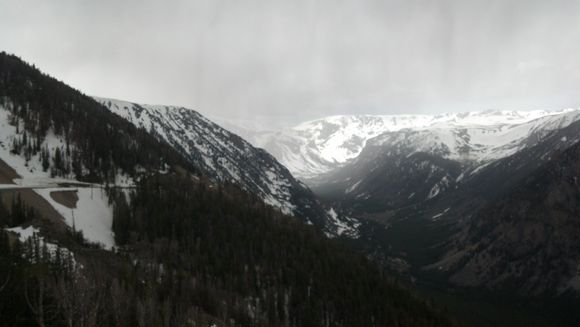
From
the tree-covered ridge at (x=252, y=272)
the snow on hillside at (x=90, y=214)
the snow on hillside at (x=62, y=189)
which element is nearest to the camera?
the snow on hillside at (x=90, y=214)

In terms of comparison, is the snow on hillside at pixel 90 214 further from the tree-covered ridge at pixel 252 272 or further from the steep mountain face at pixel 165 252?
the tree-covered ridge at pixel 252 272

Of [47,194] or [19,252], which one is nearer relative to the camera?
[19,252]

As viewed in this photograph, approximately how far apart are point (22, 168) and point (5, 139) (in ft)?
68.3

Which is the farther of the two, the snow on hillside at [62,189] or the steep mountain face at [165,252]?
the snow on hillside at [62,189]

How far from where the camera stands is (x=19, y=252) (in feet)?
277

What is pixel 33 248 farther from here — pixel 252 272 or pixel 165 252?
pixel 252 272

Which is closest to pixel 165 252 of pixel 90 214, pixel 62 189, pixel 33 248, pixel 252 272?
pixel 90 214

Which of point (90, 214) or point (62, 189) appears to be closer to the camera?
point (90, 214)

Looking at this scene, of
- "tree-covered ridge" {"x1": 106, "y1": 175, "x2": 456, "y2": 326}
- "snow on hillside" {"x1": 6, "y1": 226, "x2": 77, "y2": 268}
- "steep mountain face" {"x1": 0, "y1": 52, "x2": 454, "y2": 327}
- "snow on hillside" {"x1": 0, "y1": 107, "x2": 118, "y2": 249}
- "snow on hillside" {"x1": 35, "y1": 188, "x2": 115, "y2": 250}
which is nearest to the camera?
"snow on hillside" {"x1": 6, "y1": 226, "x2": 77, "y2": 268}

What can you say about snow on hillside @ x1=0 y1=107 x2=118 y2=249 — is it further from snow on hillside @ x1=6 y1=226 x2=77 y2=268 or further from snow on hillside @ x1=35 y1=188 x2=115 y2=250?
snow on hillside @ x1=6 y1=226 x2=77 y2=268

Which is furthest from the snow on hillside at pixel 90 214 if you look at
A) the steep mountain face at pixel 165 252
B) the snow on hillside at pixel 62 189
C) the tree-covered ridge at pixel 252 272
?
the tree-covered ridge at pixel 252 272

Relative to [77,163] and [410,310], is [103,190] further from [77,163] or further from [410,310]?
[410,310]

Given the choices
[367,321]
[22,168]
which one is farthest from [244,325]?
[22,168]

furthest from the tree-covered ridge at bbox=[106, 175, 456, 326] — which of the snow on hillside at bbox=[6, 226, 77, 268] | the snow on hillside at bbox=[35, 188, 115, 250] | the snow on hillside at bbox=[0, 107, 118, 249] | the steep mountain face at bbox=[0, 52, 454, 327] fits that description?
the snow on hillside at bbox=[6, 226, 77, 268]
